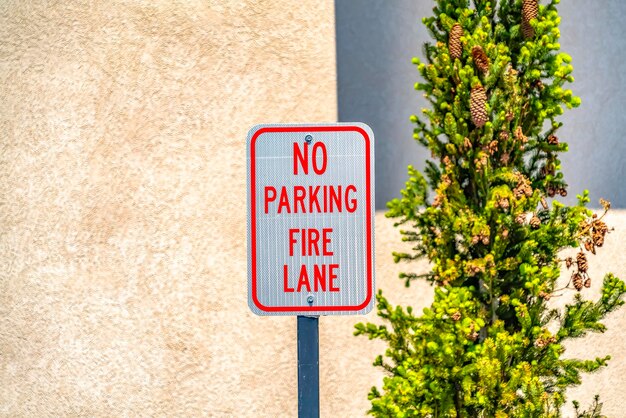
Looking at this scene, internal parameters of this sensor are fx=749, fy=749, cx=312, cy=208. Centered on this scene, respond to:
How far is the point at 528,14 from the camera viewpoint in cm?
457

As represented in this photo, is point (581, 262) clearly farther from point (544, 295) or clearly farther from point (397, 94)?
point (397, 94)

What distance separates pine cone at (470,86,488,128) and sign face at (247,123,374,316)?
199 cm

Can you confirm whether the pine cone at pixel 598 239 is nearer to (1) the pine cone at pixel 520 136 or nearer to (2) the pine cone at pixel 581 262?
(2) the pine cone at pixel 581 262

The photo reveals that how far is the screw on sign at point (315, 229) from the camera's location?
8.59ft

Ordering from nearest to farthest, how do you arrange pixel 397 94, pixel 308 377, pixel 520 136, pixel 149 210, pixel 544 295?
1. pixel 308 377
2. pixel 544 295
3. pixel 520 136
4. pixel 149 210
5. pixel 397 94

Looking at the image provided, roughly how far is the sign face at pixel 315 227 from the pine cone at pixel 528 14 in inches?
94.4

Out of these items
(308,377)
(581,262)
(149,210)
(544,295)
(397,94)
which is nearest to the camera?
(308,377)

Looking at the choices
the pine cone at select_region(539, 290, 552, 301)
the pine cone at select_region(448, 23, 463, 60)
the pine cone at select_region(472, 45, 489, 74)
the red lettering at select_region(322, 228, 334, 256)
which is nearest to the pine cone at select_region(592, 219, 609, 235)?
the pine cone at select_region(539, 290, 552, 301)

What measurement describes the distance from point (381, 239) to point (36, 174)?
117 inches

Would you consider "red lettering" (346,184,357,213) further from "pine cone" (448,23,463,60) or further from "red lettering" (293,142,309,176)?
"pine cone" (448,23,463,60)

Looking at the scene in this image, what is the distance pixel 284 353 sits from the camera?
6.21 metres

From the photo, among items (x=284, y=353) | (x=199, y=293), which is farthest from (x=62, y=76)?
(x=284, y=353)

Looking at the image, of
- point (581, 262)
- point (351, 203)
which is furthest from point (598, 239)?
point (351, 203)

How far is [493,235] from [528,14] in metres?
1.37
